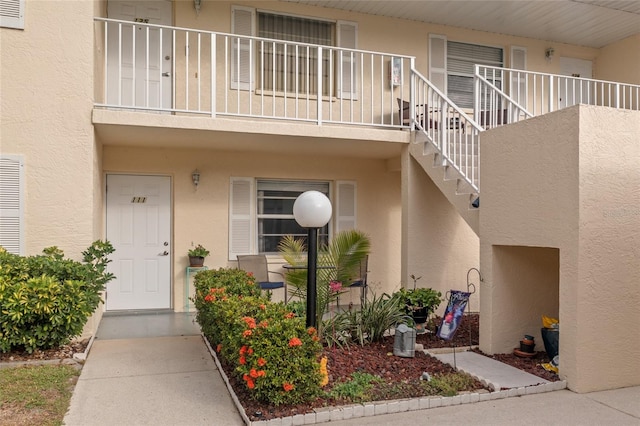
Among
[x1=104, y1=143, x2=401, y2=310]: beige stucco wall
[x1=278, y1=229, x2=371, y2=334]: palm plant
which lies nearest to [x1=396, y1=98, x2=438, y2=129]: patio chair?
[x1=104, y1=143, x2=401, y2=310]: beige stucco wall

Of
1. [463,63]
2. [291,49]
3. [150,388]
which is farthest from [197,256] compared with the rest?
[463,63]

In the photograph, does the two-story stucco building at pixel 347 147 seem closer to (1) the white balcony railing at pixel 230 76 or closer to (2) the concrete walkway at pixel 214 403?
(1) the white balcony railing at pixel 230 76

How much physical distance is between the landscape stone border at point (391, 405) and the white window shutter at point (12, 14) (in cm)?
440

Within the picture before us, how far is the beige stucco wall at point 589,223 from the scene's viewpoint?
4457 mm

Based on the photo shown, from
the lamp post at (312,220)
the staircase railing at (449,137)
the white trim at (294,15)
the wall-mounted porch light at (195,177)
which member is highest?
the white trim at (294,15)

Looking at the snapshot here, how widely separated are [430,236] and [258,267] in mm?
2654

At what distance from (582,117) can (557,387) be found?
237cm

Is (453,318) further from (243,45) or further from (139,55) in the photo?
(139,55)

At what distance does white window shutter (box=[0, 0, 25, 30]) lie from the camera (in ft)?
18.2

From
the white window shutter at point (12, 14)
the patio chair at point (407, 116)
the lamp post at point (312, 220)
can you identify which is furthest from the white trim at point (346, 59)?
the white window shutter at point (12, 14)

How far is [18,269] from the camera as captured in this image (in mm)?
5176

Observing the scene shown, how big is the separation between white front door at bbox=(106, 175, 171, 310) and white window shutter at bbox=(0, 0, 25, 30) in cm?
262

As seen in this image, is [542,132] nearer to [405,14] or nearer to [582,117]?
[582,117]

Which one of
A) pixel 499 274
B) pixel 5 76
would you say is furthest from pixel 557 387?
pixel 5 76
